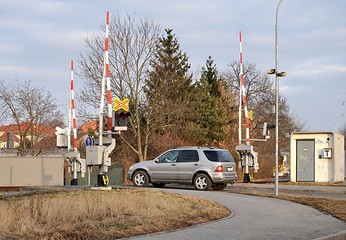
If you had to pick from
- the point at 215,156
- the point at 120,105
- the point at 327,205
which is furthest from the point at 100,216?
the point at 215,156

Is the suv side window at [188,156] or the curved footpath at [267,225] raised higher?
the suv side window at [188,156]

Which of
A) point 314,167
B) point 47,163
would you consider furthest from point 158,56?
point 314,167

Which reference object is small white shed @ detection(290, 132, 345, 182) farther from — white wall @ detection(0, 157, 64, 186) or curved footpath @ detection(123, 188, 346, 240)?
white wall @ detection(0, 157, 64, 186)

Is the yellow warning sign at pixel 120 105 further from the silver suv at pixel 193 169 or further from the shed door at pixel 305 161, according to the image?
the shed door at pixel 305 161

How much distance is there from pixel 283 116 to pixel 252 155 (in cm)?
3815

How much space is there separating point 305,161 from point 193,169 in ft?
32.6

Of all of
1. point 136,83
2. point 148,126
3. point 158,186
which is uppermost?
point 136,83

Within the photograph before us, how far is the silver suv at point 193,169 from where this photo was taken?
20.9 metres

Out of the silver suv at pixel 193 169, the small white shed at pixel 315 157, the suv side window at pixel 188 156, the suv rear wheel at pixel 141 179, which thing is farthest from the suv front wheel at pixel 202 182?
the small white shed at pixel 315 157

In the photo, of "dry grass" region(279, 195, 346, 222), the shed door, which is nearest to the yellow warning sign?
"dry grass" region(279, 195, 346, 222)

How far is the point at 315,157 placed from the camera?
28562mm

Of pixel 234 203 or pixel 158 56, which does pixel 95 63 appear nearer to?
pixel 158 56

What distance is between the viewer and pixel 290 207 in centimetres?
1520

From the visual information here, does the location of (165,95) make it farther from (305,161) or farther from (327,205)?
(327,205)
